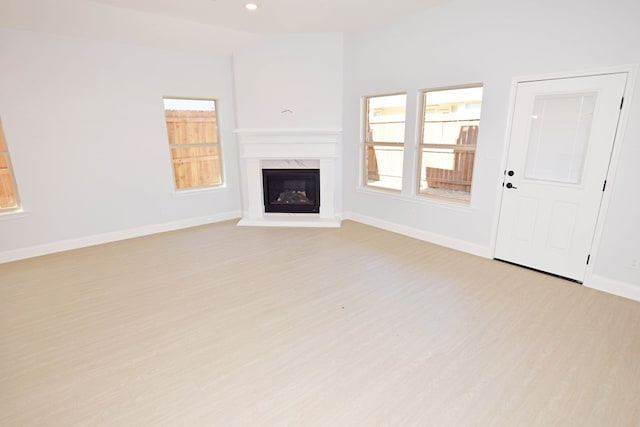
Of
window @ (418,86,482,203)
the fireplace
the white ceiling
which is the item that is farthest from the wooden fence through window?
window @ (418,86,482,203)

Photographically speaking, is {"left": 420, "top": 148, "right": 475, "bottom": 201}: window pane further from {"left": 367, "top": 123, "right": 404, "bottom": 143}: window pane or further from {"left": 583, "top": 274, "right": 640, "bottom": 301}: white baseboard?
{"left": 583, "top": 274, "right": 640, "bottom": 301}: white baseboard

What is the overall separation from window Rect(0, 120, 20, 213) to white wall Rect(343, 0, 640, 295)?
440cm

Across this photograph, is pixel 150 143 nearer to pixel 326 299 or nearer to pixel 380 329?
pixel 326 299

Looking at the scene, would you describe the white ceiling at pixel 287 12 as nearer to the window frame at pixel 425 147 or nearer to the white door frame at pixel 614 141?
the window frame at pixel 425 147

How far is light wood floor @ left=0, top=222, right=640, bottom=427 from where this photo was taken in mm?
1753

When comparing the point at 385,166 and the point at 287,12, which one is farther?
the point at 385,166

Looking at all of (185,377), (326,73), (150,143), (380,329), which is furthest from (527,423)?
(150,143)

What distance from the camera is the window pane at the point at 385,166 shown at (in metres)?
4.93

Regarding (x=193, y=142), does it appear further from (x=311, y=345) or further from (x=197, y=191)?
(x=311, y=345)

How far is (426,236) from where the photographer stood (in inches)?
175

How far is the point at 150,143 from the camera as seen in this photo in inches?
184

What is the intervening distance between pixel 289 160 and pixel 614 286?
170 inches

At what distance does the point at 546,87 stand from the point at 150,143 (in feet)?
16.4

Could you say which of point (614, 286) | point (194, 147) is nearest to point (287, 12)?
point (194, 147)
